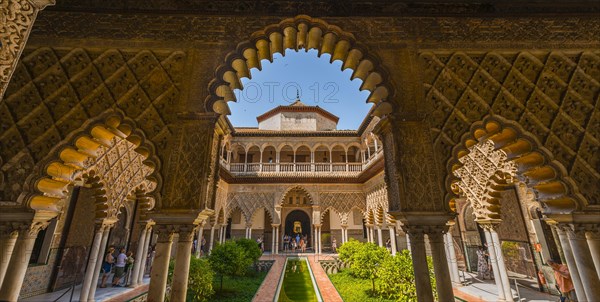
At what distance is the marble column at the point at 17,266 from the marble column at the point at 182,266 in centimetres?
159

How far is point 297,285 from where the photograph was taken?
829 cm

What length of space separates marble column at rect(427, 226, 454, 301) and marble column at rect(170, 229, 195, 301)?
2.71 meters

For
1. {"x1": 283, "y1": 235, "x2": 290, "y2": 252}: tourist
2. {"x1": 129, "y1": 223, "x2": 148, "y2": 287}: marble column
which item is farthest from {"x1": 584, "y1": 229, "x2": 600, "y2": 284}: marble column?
{"x1": 283, "y1": 235, "x2": 290, "y2": 252}: tourist

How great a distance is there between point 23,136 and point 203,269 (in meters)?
3.90

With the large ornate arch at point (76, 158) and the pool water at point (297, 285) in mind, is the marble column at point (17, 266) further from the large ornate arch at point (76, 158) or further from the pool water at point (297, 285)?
the pool water at point (297, 285)

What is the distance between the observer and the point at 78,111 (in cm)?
309

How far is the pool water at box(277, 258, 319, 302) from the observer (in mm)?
6784

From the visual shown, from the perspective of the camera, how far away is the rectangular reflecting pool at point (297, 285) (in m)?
6.68

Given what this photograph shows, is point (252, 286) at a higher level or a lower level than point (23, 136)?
lower

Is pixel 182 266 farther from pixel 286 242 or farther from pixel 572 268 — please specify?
pixel 286 242

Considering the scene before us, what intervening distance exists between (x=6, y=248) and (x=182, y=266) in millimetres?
1906

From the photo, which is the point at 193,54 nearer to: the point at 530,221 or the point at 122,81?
the point at 122,81

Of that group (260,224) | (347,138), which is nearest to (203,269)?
(347,138)

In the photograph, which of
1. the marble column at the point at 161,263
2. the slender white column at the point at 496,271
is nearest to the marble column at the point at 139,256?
the marble column at the point at 161,263
